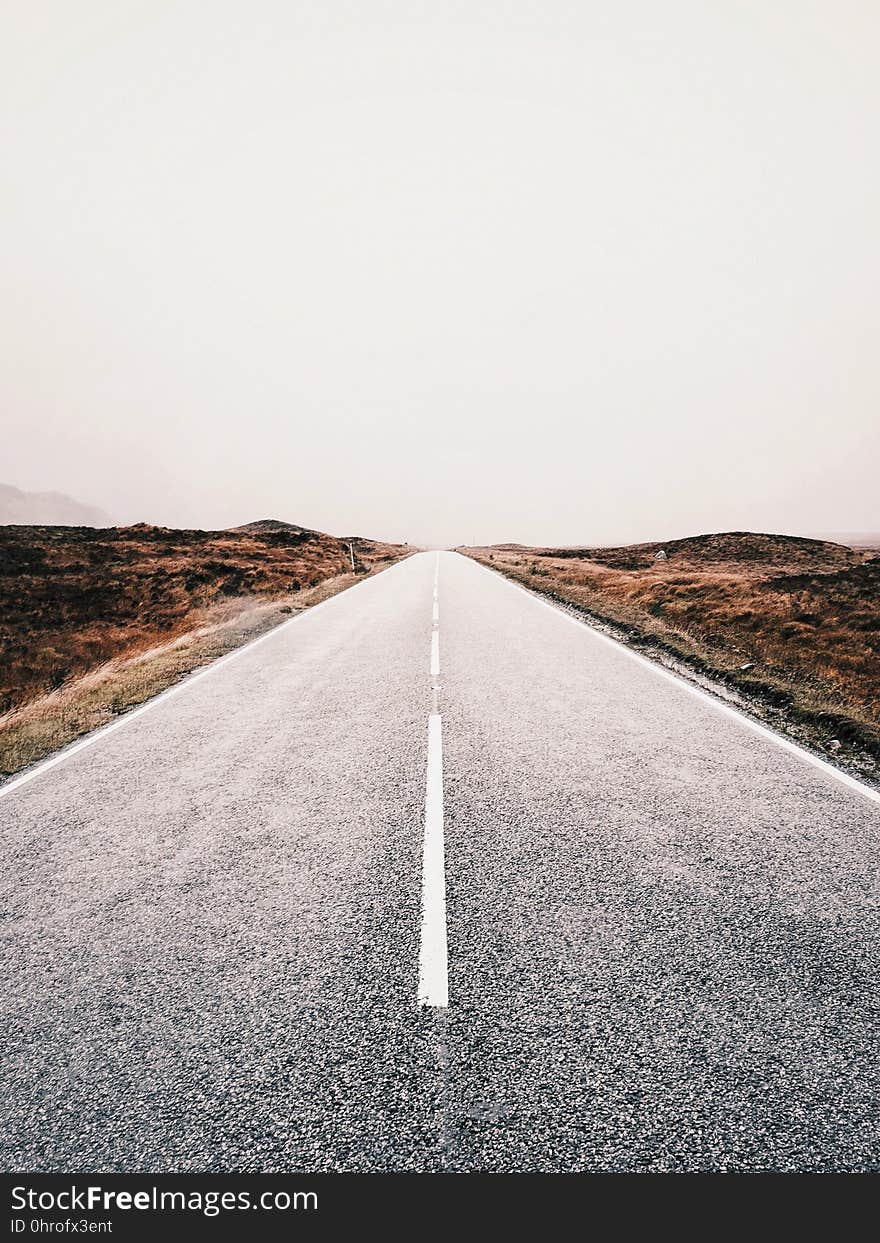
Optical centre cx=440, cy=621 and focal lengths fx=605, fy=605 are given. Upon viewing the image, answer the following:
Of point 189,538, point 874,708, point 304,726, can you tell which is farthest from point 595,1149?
point 189,538

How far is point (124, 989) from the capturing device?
3057 mm

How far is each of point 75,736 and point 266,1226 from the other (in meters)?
6.45

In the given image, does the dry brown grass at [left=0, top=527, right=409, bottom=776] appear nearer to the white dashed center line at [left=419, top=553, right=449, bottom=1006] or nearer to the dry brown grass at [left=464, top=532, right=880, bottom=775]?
the white dashed center line at [left=419, top=553, right=449, bottom=1006]

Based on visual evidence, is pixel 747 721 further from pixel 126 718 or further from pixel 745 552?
pixel 745 552

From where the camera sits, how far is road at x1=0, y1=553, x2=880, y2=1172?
2.28m

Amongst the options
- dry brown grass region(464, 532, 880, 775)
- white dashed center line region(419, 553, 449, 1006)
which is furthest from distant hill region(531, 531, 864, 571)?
white dashed center line region(419, 553, 449, 1006)

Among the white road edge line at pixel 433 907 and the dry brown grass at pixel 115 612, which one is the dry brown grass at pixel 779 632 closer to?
the white road edge line at pixel 433 907

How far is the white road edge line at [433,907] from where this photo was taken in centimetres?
295

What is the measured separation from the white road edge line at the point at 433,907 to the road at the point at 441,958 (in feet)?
0.06

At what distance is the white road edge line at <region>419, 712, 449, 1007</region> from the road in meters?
0.02

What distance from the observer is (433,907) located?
11.8ft

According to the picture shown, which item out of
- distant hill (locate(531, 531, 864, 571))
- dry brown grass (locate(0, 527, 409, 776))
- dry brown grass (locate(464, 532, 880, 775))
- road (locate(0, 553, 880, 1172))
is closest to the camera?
road (locate(0, 553, 880, 1172))

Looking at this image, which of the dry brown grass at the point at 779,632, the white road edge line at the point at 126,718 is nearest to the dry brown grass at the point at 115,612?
the white road edge line at the point at 126,718

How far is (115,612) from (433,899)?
23.4 meters
